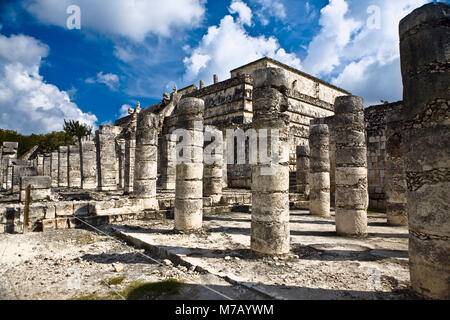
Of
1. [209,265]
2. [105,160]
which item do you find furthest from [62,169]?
[209,265]

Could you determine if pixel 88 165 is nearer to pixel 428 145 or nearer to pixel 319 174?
pixel 319 174

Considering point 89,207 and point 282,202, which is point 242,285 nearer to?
point 282,202

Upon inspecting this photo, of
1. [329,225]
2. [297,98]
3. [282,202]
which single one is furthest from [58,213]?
[297,98]

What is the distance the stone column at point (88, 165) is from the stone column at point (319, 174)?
40.8ft

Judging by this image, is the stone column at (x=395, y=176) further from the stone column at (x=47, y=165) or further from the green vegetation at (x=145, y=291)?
the stone column at (x=47, y=165)

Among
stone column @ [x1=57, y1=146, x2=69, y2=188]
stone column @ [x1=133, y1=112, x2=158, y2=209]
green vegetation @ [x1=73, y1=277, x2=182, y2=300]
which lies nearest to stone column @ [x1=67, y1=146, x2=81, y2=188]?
stone column @ [x1=57, y1=146, x2=69, y2=188]

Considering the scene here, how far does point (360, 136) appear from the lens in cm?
693

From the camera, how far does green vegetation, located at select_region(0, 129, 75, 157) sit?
3778 centimetres

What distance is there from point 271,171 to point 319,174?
5786 millimetres

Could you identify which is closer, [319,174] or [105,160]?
[319,174]

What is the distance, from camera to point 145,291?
382 centimetres

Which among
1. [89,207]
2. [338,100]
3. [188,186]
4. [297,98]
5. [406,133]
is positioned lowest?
[89,207]

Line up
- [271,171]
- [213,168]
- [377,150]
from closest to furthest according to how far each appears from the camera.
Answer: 1. [271,171]
2. [213,168]
3. [377,150]
